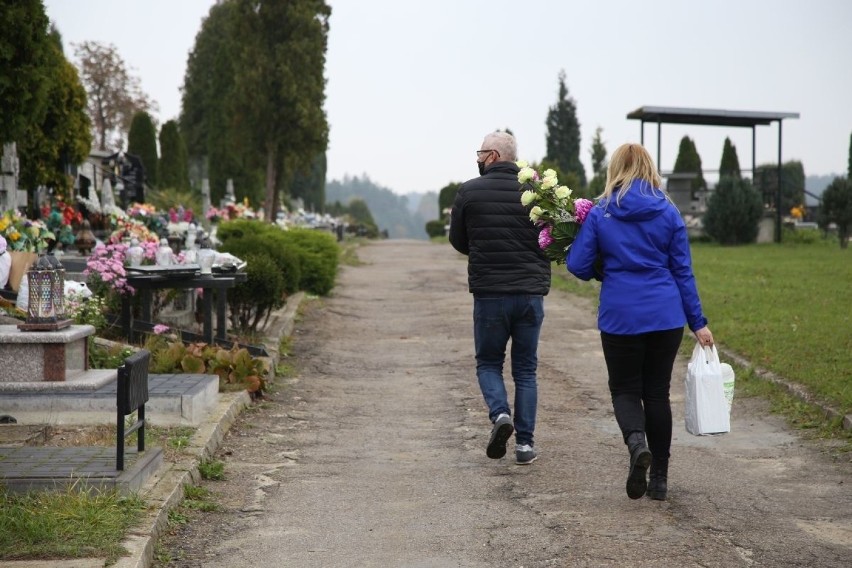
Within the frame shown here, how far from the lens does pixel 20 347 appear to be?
781 cm

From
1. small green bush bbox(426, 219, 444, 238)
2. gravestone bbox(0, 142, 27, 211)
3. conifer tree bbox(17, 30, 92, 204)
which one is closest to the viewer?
gravestone bbox(0, 142, 27, 211)

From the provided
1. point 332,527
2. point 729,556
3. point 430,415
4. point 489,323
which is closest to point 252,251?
point 430,415

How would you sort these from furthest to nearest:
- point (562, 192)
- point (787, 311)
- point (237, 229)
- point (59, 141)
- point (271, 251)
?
point (59, 141) → point (237, 229) → point (271, 251) → point (787, 311) → point (562, 192)

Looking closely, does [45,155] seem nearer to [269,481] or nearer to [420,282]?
[420,282]

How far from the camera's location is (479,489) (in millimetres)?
6363

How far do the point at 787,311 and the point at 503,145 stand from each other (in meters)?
8.48

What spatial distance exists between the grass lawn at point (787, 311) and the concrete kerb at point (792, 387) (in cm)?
7

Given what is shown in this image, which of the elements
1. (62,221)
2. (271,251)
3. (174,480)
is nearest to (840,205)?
(271,251)

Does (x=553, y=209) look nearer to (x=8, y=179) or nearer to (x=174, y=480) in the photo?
(x=174, y=480)

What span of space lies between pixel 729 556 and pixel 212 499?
2.77 metres

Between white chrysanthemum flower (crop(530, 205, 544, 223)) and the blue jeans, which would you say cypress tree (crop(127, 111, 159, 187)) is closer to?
the blue jeans

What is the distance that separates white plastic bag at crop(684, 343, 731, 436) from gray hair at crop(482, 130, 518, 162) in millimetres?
1758

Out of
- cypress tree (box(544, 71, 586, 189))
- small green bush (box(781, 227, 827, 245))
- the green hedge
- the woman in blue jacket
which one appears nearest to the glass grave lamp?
the woman in blue jacket

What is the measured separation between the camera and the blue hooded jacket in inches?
233
